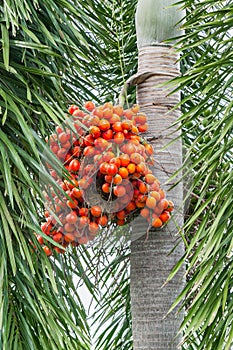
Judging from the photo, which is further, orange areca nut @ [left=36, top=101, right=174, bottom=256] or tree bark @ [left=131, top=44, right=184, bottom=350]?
tree bark @ [left=131, top=44, right=184, bottom=350]

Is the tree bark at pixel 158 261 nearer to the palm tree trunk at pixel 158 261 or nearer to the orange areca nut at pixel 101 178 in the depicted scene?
the palm tree trunk at pixel 158 261

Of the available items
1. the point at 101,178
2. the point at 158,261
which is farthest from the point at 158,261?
the point at 101,178

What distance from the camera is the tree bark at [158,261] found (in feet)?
5.40

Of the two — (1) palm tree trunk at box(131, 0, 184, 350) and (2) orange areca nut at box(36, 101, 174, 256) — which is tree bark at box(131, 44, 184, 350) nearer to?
(1) palm tree trunk at box(131, 0, 184, 350)

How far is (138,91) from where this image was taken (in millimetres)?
1801

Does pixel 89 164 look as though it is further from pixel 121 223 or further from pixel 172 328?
pixel 172 328

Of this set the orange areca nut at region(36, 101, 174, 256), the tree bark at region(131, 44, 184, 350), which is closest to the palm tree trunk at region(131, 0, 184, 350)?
the tree bark at region(131, 44, 184, 350)

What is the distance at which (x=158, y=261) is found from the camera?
65.6 inches

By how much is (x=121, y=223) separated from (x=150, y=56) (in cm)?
50

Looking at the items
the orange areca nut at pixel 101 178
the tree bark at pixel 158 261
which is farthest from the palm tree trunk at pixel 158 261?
the orange areca nut at pixel 101 178

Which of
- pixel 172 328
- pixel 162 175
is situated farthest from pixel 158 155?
pixel 172 328

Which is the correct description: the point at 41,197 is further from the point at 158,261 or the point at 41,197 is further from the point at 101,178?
the point at 158,261

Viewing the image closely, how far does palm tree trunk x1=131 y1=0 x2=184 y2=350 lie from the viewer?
5.41 feet

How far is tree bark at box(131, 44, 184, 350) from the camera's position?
1646 mm
